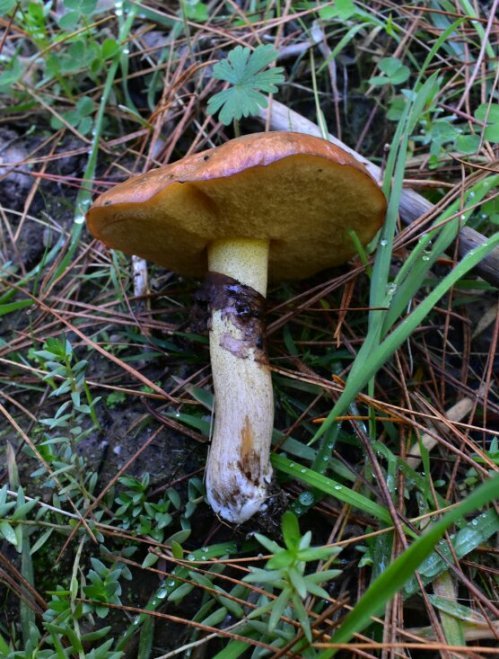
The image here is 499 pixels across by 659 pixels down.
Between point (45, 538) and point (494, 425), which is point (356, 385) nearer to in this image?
point (494, 425)

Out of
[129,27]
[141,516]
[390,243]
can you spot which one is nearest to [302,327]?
[390,243]

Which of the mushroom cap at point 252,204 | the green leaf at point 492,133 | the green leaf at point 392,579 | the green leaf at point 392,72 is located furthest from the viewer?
the green leaf at point 392,72

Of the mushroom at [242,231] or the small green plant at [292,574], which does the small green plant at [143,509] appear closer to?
the mushroom at [242,231]

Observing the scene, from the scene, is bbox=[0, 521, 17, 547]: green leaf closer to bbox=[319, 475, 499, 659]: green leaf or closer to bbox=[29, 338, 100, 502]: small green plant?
bbox=[29, 338, 100, 502]: small green plant

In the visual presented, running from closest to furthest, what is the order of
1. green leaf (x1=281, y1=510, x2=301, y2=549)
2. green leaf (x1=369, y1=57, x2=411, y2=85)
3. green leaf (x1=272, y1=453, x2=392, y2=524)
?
green leaf (x1=281, y1=510, x2=301, y2=549), green leaf (x1=272, y1=453, x2=392, y2=524), green leaf (x1=369, y1=57, x2=411, y2=85)

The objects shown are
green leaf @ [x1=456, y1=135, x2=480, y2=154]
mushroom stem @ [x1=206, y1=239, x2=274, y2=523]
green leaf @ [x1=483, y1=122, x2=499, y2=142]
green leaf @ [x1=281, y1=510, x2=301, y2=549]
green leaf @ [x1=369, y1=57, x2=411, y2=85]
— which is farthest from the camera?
green leaf @ [x1=369, y1=57, x2=411, y2=85]

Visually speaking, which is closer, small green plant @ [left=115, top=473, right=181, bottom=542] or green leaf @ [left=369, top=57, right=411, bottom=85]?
small green plant @ [left=115, top=473, right=181, bottom=542]

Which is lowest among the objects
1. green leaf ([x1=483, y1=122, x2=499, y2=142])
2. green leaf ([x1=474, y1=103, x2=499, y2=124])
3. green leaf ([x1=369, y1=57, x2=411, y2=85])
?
green leaf ([x1=483, y1=122, x2=499, y2=142])

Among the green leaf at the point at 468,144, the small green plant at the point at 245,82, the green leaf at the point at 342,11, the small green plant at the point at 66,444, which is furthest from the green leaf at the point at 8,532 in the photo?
the green leaf at the point at 342,11

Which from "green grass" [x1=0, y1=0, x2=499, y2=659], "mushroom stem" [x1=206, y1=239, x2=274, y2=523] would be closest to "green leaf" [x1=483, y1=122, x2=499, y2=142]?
"green grass" [x1=0, y1=0, x2=499, y2=659]

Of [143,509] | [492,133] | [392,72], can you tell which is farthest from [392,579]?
[392,72]
